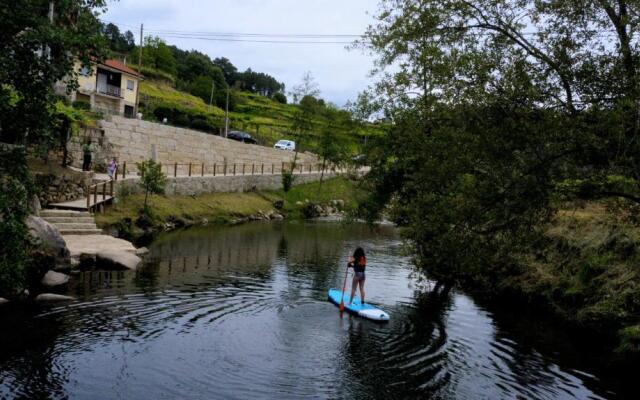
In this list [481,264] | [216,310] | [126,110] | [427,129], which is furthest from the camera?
[126,110]

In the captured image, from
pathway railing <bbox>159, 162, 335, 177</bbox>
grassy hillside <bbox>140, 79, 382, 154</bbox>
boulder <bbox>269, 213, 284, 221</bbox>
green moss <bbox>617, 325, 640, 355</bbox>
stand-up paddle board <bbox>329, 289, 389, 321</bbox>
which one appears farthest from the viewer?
grassy hillside <bbox>140, 79, 382, 154</bbox>

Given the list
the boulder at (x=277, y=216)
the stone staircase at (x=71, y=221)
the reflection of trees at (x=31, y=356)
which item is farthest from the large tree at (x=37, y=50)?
the boulder at (x=277, y=216)

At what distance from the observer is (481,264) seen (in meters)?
13.9

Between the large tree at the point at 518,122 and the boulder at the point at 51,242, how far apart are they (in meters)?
13.5

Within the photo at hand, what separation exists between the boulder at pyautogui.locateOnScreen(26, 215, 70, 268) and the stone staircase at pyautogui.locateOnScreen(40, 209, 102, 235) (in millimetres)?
6070

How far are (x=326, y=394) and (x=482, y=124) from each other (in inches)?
254

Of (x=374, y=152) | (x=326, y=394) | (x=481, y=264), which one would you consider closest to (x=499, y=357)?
(x=481, y=264)

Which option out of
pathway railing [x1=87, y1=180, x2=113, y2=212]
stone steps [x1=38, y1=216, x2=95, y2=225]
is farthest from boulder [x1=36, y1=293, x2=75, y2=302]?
pathway railing [x1=87, y1=180, x2=113, y2=212]

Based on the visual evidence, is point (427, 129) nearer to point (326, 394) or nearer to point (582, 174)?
point (582, 174)

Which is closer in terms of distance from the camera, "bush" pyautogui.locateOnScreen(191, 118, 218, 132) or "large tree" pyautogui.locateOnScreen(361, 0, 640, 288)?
"large tree" pyautogui.locateOnScreen(361, 0, 640, 288)

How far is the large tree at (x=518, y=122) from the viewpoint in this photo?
10602 millimetres

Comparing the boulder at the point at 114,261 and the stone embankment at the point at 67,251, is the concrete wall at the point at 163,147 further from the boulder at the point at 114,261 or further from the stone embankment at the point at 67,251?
the boulder at the point at 114,261

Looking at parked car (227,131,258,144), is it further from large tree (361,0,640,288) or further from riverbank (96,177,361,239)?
large tree (361,0,640,288)

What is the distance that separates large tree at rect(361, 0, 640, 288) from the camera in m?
10.6
